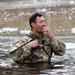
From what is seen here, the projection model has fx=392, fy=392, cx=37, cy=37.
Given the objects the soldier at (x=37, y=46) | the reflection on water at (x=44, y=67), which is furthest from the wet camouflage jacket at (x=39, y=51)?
the reflection on water at (x=44, y=67)

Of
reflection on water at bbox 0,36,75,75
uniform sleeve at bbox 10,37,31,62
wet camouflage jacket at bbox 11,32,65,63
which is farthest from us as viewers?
wet camouflage jacket at bbox 11,32,65,63

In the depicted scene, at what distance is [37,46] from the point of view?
334 inches

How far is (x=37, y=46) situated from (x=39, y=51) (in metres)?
0.20

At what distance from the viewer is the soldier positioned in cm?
844

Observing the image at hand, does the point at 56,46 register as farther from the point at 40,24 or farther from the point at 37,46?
the point at 40,24

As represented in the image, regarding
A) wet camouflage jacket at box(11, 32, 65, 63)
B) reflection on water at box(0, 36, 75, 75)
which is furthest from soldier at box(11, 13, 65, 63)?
reflection on water at box(0, 36, 75, 75)

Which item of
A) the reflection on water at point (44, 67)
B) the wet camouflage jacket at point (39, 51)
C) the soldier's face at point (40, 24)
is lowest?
the reflection on water at point (44, 67)

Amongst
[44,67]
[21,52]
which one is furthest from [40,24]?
[44,67]

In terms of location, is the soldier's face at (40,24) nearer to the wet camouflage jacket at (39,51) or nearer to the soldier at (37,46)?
the soldier at (37,46)

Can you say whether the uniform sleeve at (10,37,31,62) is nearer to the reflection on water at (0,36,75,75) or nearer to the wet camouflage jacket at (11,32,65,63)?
the wet camouflage jacket at (11,32,65,63)

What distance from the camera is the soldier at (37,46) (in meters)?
8.44

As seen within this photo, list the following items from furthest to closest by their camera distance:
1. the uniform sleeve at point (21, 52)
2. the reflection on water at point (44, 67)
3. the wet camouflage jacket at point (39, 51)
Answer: the wet camouflage jacket at point (39, 51)
the uniform sleeve at point (21, 52)
the reflection on water at point (44, 67)

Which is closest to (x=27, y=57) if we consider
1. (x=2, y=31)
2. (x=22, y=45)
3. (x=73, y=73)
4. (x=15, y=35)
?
(x=22, y=45)

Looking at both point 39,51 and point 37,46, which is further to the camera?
point 39,51
